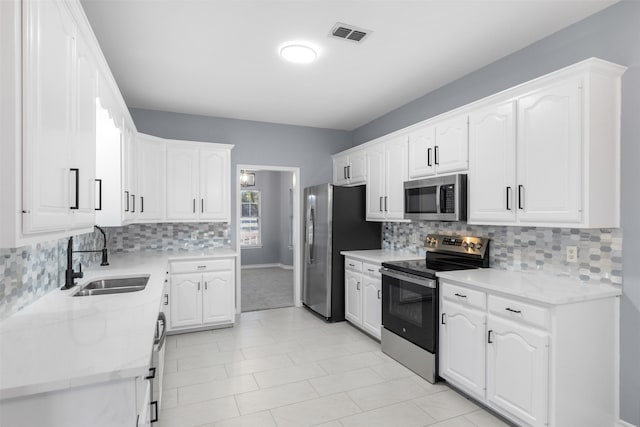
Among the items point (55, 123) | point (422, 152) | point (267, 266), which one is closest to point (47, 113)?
point (55, 123)

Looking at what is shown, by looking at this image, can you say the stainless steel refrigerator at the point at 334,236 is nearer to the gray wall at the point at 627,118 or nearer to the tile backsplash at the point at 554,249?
the tile backsplash at the point at 554,249

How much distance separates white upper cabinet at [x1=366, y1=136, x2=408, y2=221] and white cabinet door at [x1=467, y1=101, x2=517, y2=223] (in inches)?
37.2

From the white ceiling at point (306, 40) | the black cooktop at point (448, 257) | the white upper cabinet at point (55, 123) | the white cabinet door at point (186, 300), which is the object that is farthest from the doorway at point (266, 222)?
the white upper cabinet at point (55, 123)

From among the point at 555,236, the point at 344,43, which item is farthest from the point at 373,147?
the point at 555,236

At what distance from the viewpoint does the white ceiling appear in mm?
2344

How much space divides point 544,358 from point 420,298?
106 cm

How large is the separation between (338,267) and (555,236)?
8.17 ft

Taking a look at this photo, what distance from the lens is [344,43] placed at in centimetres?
280

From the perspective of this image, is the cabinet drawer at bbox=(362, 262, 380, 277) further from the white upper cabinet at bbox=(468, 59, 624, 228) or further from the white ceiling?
the white ceiling

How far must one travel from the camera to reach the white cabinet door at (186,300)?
3988 millimetres

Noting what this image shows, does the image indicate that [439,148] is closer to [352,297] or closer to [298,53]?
[298,53]

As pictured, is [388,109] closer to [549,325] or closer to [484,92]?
[484,92]

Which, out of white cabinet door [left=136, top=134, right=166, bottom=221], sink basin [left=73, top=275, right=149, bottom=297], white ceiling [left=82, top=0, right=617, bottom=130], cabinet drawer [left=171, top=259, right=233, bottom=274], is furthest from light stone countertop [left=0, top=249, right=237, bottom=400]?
white ceiling [left=82, top=0, right=617, bottom=130]

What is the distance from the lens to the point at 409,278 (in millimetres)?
3121
